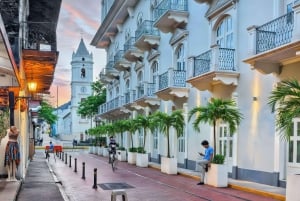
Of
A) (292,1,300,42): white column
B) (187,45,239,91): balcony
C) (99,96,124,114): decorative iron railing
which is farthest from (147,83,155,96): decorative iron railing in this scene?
(292,1,300,42): white column

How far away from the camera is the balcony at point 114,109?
3900cm

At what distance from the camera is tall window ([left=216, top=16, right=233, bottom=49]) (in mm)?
19141

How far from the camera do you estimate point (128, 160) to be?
1156 inches

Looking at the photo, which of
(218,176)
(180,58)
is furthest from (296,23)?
(180,58)

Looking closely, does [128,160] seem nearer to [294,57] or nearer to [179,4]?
[179,4]

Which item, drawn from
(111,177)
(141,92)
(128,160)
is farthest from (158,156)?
(111,177)

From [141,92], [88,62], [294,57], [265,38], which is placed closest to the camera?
[294,57]

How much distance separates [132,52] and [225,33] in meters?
15.3

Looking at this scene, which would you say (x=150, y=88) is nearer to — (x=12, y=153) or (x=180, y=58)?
(x=180, y=58)

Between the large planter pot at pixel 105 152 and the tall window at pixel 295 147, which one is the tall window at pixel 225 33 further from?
the large planter pot at pixel 105 152

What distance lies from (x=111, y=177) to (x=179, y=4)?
10330 mm

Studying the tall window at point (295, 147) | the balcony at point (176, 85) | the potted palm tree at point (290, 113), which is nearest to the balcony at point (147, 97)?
the balcony at point (176, 85)

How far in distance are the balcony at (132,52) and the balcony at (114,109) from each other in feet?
14.1

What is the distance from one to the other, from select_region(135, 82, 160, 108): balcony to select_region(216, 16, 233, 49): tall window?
9422mm
